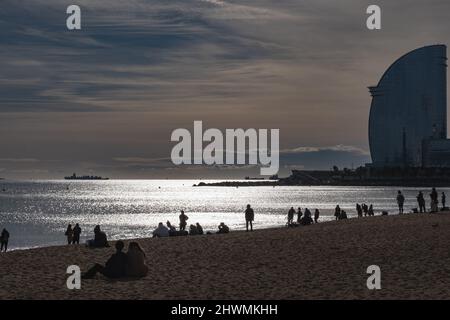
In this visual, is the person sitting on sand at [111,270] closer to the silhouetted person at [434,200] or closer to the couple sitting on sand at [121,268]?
the couple sitting on sand at [121,268]

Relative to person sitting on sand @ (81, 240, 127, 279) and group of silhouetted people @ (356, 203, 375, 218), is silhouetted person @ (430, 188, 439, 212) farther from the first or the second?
person sitting on sand @ (81, 240, 127, 279)

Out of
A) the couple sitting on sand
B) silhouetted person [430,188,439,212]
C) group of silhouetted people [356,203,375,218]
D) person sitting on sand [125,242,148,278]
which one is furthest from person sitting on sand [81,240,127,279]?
group of silhouetted people [356,203,375,218]

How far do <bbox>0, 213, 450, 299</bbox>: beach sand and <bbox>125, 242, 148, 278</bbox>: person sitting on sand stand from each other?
387 mm

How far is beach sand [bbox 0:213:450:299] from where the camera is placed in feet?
44.2

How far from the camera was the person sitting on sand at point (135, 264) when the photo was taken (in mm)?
15797

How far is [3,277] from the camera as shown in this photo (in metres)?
16.1

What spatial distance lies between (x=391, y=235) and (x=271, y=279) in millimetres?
9896

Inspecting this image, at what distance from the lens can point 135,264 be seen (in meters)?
15.9

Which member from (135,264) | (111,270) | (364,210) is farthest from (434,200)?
(111,270)

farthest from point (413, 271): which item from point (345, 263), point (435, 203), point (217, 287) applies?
point (435, 203)

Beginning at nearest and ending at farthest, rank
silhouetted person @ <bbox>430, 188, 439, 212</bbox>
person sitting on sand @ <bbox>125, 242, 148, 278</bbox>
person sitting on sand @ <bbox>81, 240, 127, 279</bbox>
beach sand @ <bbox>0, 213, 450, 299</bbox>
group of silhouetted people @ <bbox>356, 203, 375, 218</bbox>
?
beach sand @ <bbox>0, 213, 450, 299</bbox> → person sitting on sand @ <bbox>81, 240, 127, 279</bbox> → person sitting on sand @ <bbox>125, 242, 148, 278</bbox> → silhouetted person @ <bbox>430, 188, 439, 212</bbox> → group of silhouetted people @ <bbox>356, 203, 375, 218</bbox>

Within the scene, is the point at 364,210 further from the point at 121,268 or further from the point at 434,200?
the point at 121,268
